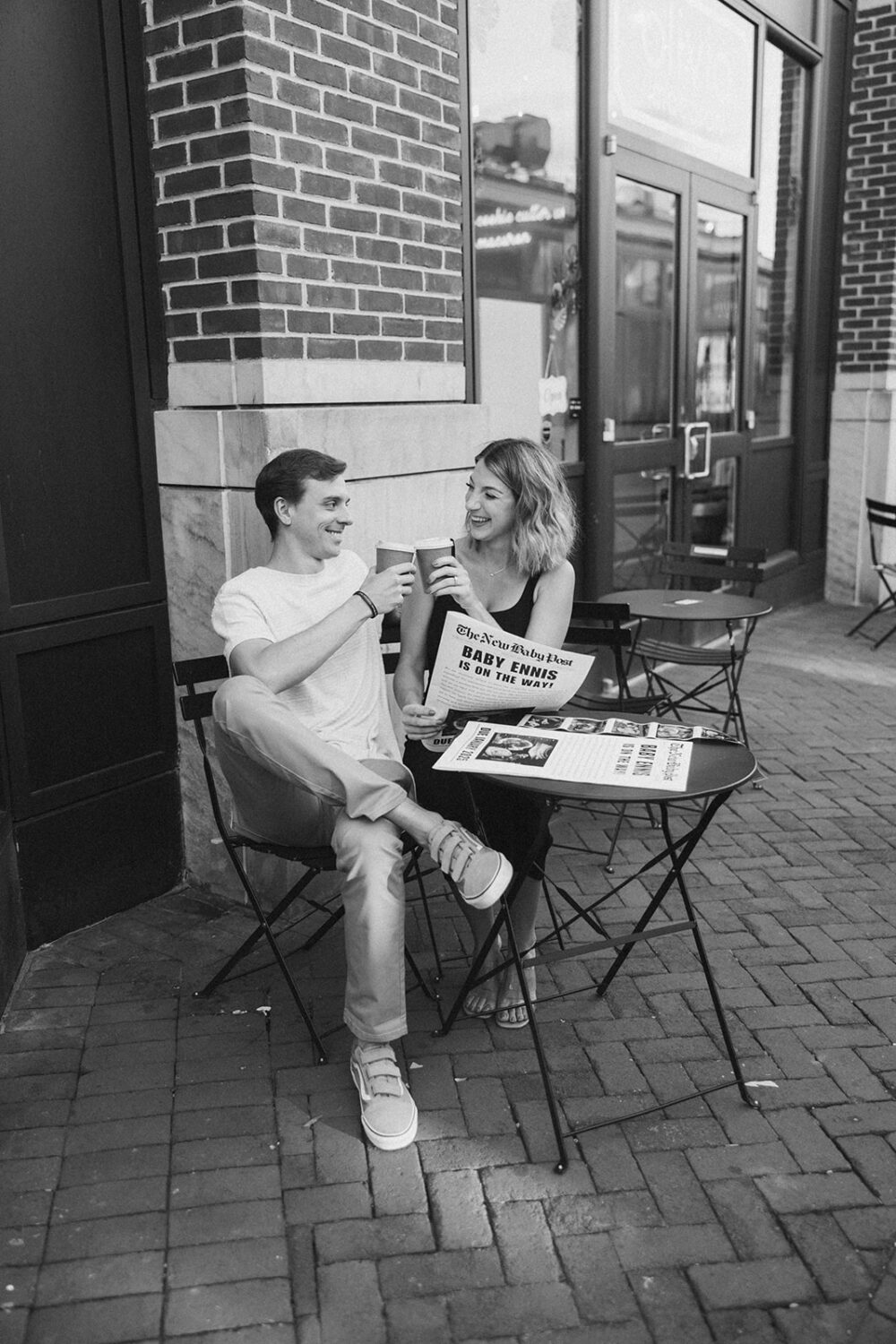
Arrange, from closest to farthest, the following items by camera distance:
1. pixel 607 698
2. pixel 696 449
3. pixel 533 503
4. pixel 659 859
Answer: pixel 659 859 → pixel 533 503 → pixel 607 698 → pixel 696 449

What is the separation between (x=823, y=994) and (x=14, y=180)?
3.33 metres

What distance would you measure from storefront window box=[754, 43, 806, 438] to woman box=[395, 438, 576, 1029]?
573 cm

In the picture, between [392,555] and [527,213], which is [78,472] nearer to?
[392,555]

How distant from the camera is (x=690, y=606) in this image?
5.09 meters

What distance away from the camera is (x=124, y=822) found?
3.92 m

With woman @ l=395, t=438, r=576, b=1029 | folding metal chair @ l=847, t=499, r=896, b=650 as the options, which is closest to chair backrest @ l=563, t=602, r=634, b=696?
woman @ l=395, t=438, r=576, b=1029

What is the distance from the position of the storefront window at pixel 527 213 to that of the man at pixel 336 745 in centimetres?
199

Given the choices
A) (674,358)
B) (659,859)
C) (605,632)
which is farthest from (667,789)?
(674,358)

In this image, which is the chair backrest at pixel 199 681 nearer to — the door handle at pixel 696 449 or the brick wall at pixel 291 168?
the brick wall at pixel 291 168

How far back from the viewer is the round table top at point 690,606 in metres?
4.87

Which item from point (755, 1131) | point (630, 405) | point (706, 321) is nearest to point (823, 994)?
point (755, 1131)

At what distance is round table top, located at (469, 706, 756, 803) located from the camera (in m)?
2.45

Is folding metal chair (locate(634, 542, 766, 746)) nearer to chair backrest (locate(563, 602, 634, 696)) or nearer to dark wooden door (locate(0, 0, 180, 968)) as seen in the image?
chair backrest (locate(563, 602, 634, 696))

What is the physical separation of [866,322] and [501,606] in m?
7.33
